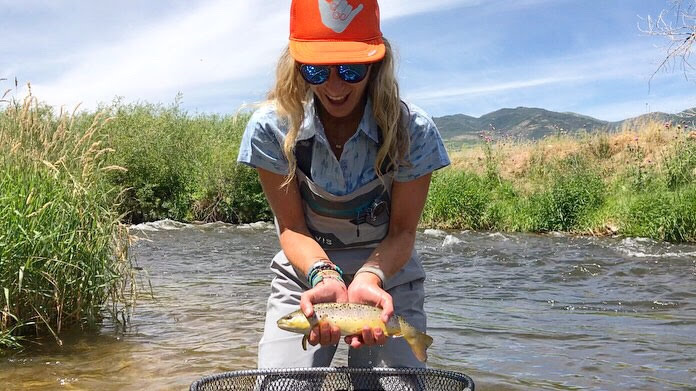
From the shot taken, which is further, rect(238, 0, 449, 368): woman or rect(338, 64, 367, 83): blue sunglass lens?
rect(238, 0, 449, 368): woman

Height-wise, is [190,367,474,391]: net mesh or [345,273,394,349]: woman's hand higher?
[345,273,394,349]: woman's hand

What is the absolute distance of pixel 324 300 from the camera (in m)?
2.65

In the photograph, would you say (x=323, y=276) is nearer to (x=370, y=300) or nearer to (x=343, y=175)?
(x=370, y=300)

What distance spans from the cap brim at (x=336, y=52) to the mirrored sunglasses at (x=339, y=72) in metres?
0.04

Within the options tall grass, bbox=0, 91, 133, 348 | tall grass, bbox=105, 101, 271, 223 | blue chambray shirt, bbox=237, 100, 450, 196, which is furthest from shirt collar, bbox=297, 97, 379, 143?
tall grass, bbox=105, 101, 271, 223

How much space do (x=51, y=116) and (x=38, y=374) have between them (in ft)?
8.73

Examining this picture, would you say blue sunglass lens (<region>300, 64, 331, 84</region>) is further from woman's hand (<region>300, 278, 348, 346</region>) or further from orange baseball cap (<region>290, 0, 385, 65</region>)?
woman's hand (<region>300, 278, 348, 346</region>)

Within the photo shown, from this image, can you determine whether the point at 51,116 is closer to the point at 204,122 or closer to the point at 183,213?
the point at 183,213

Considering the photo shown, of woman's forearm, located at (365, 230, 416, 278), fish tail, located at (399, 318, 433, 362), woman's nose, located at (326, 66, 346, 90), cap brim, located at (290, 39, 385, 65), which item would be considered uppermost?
cap brim, located at (290, 39, 385, 65)

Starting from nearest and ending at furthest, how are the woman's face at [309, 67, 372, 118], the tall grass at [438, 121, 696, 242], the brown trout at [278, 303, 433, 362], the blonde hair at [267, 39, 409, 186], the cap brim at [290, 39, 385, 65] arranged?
the brown trout at [278, 303, 433, 362] < the cap brim at [290, 39, 385, 65] < the woman's face at [309, 67, 372, 118] < the blonde hair at [267, 39, 409, 186] < the tall grass at [438, 121, 696, 242]

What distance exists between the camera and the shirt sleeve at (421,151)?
2969 millimetres

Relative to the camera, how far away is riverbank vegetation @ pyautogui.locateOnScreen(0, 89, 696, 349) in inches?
214

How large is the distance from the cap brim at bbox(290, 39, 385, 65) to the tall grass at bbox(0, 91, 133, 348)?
3238mm

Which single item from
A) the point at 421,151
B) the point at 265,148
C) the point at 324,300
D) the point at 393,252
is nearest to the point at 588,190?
the point at 421,151
